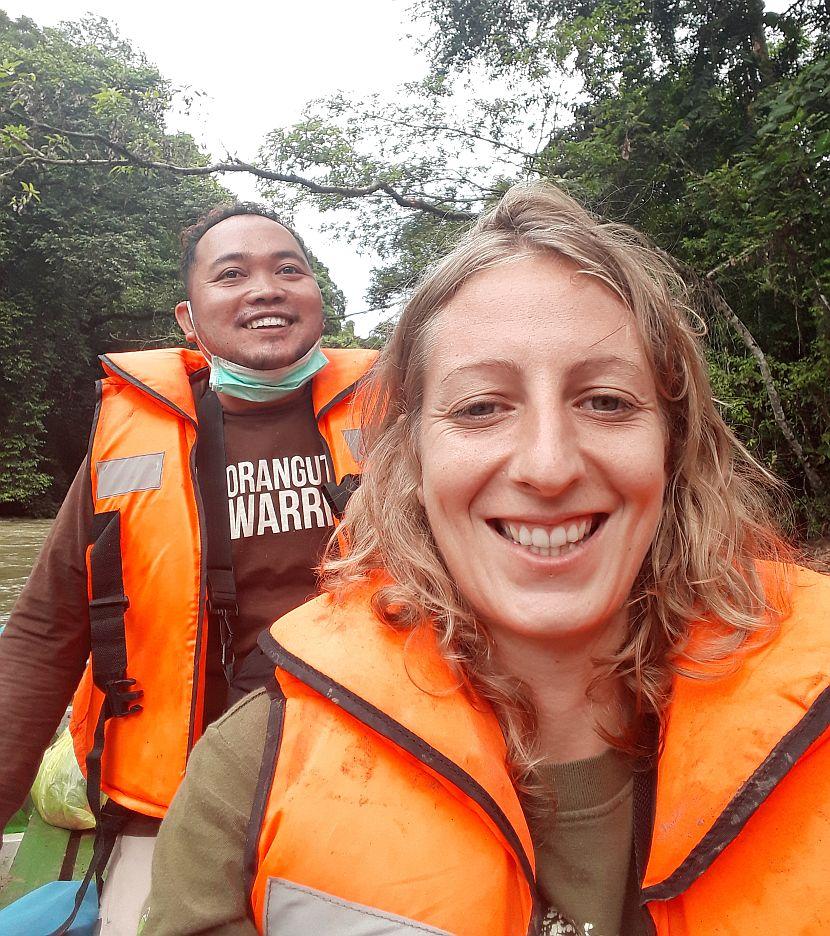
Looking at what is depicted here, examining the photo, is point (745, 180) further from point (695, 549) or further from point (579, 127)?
point (695, 549)

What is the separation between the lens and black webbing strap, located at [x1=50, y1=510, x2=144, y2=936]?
6.12 feet

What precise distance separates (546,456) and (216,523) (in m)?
1.26

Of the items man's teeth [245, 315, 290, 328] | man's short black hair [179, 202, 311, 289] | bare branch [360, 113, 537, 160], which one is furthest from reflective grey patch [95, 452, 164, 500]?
bare branch [360, 113, 537, 160]

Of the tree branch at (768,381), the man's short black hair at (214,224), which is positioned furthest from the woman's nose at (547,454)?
the tree branch at (768,381)

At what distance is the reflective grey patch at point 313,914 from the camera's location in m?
0.98

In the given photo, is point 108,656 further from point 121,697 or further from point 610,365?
point 610,365

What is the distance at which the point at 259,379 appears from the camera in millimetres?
2213

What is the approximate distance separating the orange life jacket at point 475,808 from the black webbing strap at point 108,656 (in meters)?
0.95

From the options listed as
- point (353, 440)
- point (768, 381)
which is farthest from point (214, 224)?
point (768, 381)

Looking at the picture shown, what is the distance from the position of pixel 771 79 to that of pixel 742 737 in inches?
368

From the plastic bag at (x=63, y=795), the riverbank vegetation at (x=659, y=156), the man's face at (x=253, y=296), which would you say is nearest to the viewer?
the man's face at (x=253, y=296)

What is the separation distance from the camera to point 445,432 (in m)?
1.18

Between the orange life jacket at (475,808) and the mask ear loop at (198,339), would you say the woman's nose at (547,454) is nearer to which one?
the orange life jacket at (475,808)

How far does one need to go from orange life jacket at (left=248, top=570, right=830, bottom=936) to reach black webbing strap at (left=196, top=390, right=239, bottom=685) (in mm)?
888
